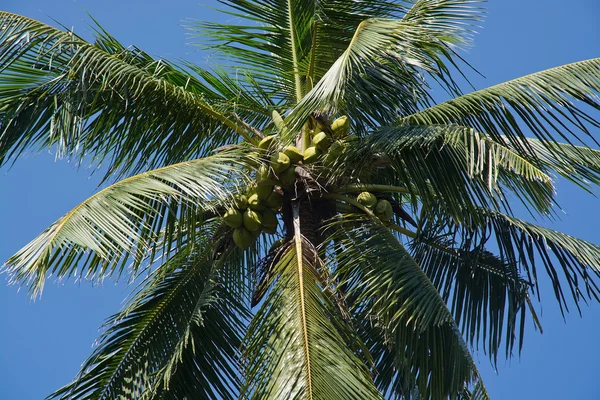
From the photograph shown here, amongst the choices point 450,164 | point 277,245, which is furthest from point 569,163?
point 277,245

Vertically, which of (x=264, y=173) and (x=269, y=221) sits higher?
(x=264, y=173)

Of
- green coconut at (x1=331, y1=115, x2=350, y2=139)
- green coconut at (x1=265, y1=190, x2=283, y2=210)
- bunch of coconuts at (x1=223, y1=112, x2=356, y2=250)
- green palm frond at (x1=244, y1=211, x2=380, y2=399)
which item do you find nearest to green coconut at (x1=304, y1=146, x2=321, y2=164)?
bunch of coconuts at (x1=223, y1=112, x2=356, y2=250)

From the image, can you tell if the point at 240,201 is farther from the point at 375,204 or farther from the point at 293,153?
the point at 375,204

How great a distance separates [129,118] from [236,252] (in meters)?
1.41

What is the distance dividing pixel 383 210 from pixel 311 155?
748 mm

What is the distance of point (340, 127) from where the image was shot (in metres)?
6.97

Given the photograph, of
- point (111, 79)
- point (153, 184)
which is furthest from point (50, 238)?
point (111, 79)

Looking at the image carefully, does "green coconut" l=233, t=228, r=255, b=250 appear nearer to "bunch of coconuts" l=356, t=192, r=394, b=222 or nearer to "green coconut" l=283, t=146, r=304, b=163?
"green coconut" l=283, t=146, r=304, b=163

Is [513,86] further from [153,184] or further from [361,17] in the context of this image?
[153,184]

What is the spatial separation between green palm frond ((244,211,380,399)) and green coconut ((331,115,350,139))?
2.93 feet

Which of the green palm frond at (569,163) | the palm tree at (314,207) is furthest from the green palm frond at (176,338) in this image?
the green palm frond at (569,163)

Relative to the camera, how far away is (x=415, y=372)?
21.3 ft

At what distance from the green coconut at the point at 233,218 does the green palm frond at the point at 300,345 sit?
42cm

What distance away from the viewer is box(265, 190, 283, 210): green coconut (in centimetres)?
691
